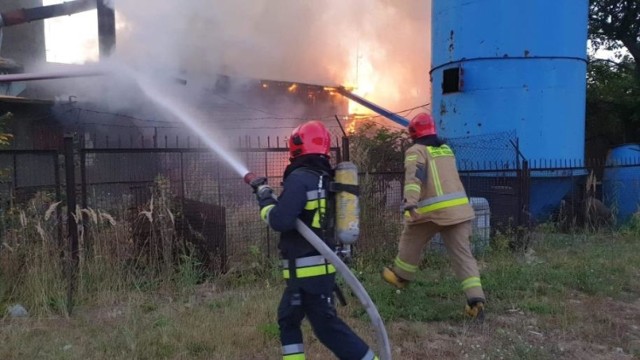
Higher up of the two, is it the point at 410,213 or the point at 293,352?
the point at 410,213

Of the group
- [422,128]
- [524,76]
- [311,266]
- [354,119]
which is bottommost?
[311,266]

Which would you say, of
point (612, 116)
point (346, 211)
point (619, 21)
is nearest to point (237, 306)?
point (346, 211)

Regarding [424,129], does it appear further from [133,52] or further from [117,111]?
[117,111]

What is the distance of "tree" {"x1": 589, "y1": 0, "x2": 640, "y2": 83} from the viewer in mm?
13773

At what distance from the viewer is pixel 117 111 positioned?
12711 millimetres

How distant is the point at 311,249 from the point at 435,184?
195 centimetres

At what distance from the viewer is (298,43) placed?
16.3 metres

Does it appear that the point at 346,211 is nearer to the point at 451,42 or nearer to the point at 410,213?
the point at 410,213

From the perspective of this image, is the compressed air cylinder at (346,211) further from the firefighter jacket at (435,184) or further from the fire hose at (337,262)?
the firefighter jacket at (435,184)

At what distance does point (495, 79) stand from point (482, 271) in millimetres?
4446

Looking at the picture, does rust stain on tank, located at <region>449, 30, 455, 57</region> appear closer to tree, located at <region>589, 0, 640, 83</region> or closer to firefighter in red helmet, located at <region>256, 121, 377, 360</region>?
tree, located at <region>589, 0, 640, 83</region>

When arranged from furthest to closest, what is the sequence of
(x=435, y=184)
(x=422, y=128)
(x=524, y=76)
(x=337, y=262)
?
(x=524, y=76), (x=422, y=128), (x=435, y=184), (x=337, y=262)

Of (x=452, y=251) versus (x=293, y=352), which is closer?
(x=293, y=352)

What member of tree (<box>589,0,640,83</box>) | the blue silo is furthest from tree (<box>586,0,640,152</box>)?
the blue silo
